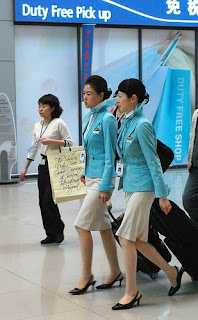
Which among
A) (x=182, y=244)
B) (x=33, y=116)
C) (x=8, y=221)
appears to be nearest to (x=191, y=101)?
(x=33, y=116)

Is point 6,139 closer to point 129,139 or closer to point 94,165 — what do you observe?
point 94,165

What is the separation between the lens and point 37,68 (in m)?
15.1

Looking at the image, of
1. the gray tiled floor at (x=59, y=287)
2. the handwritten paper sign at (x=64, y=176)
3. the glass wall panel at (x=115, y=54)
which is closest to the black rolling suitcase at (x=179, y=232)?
the gray tiled floor at (x=59, y=287)

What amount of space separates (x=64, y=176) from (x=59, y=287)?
1.97 meters

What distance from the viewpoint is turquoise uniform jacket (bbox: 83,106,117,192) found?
580 cm

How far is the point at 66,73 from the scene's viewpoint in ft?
50.4

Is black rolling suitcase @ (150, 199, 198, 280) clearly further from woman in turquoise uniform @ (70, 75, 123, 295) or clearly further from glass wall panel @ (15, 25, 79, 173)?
glass wall panel @ (15, 25, 79, 173)

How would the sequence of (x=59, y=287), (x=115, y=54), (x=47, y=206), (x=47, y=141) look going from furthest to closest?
(x=115, y=54) → (x=47, y=206) → (x=47, y=141) → (x=59, y=287)

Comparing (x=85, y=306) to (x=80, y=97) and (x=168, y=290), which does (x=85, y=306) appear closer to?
(x=168, y=290)

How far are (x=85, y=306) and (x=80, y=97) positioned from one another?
1021cm

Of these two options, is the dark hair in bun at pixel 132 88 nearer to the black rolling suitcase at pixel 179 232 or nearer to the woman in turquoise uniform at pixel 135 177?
the woman in turquoise uniform at pixel 135 177

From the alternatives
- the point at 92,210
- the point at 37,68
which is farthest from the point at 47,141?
the point at 37,68

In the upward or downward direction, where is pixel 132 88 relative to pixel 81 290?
upward

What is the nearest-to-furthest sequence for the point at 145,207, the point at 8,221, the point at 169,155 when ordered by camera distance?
the point at 145,207
the point at 169,155
the point at 8,221
